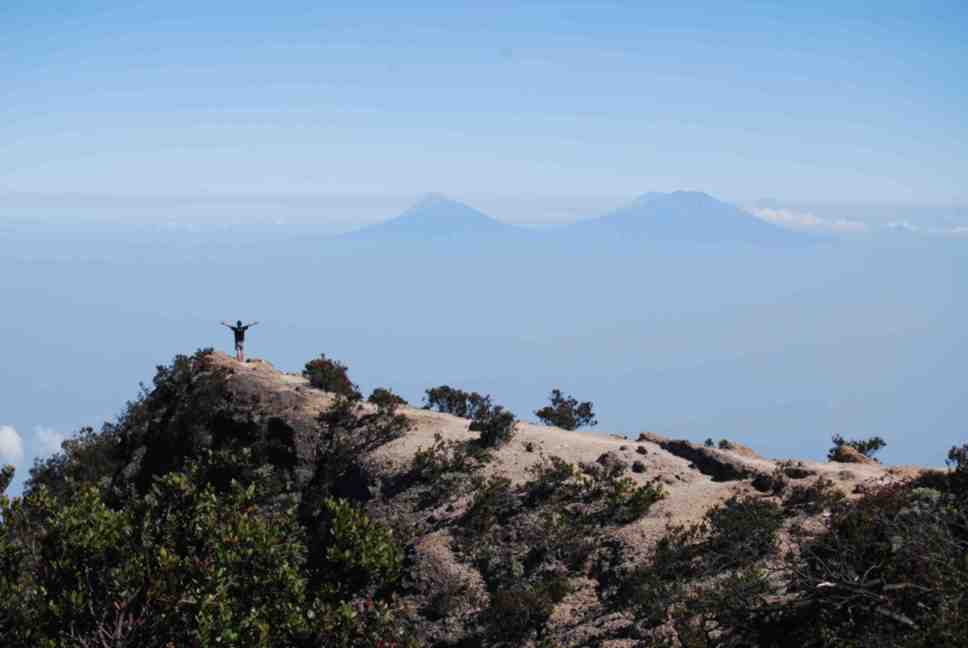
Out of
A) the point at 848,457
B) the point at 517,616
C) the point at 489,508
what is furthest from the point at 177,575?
the point at 848,457

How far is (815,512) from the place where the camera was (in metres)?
25.8

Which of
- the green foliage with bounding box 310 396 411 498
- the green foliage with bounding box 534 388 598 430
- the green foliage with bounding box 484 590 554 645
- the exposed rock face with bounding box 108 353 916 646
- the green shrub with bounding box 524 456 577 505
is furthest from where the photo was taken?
the green foliage with bounding box 534 388 598 430

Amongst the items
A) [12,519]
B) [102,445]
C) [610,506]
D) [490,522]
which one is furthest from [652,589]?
[102,445]

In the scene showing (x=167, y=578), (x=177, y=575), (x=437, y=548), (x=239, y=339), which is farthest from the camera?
(x=239, y=339)

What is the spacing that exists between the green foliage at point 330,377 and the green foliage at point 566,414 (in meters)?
11.5

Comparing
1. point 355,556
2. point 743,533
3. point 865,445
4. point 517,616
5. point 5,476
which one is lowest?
point 517,616

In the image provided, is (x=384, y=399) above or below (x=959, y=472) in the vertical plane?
below

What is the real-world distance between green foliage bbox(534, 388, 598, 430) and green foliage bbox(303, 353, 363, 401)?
11.5 m

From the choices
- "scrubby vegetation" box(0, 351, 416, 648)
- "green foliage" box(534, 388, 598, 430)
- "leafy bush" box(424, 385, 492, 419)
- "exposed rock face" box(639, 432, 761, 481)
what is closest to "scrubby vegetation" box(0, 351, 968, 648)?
"scrubby vegetation" box(0, 351, 416, 648)

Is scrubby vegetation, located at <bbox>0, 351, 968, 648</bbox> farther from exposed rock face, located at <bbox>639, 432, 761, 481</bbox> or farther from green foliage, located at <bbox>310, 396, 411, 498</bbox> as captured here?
exposed rock face, located at <bbox>639, 432, 761, 481</bbox>

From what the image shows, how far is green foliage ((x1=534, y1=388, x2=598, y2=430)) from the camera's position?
46.0 m

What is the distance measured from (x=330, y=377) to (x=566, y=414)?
14581mm

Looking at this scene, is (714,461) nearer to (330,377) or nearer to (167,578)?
(330,377)

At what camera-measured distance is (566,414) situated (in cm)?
4647
